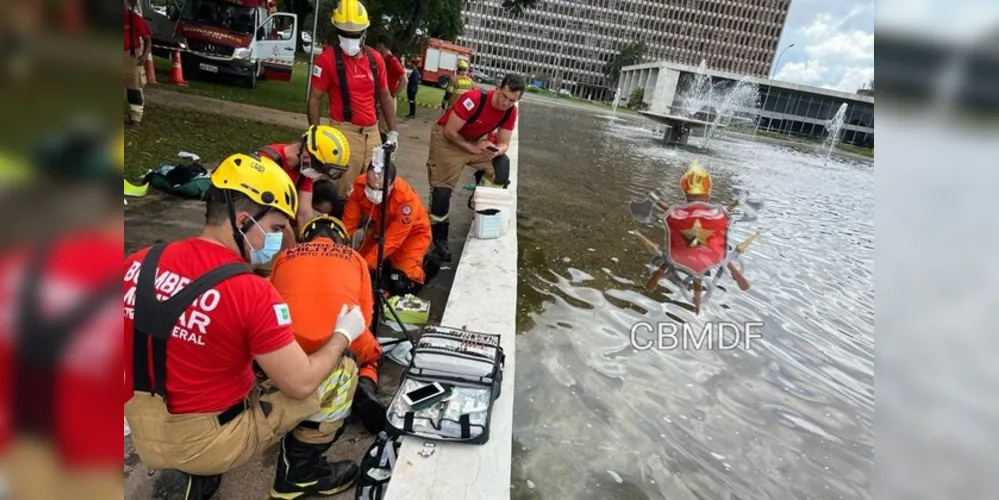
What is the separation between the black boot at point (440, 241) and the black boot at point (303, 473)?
3.28 m

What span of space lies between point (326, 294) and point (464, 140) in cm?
386

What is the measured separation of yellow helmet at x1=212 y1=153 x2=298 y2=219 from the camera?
7.95 feet

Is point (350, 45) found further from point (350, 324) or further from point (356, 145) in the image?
point (350, 324)

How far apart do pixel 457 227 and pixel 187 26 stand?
1176 cm

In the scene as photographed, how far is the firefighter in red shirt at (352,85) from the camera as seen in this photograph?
5.59 metres

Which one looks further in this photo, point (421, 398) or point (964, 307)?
point (421, 398)

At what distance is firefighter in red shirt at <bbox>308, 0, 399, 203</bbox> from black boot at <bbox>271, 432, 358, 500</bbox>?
10.3ft

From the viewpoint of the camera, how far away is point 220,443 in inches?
96.1

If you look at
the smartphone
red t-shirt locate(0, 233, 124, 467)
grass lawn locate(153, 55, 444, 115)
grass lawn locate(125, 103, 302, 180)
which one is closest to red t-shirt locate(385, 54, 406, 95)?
grass lawn locate(125, 103, 302, 180)

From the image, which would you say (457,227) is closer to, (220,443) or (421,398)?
(421,398)

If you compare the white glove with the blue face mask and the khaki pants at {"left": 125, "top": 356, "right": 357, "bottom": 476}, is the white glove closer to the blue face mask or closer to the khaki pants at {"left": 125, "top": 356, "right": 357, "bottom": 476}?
the khaki pants at {"left": 125, "top": 356, "right": 357, "bottom": 476}

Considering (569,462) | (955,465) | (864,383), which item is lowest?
(569,462)

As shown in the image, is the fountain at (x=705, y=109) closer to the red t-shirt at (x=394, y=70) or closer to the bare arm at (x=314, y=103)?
the red t-shirt at (x=394, y=70)

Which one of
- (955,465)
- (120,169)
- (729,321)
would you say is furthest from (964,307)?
(729,321)
